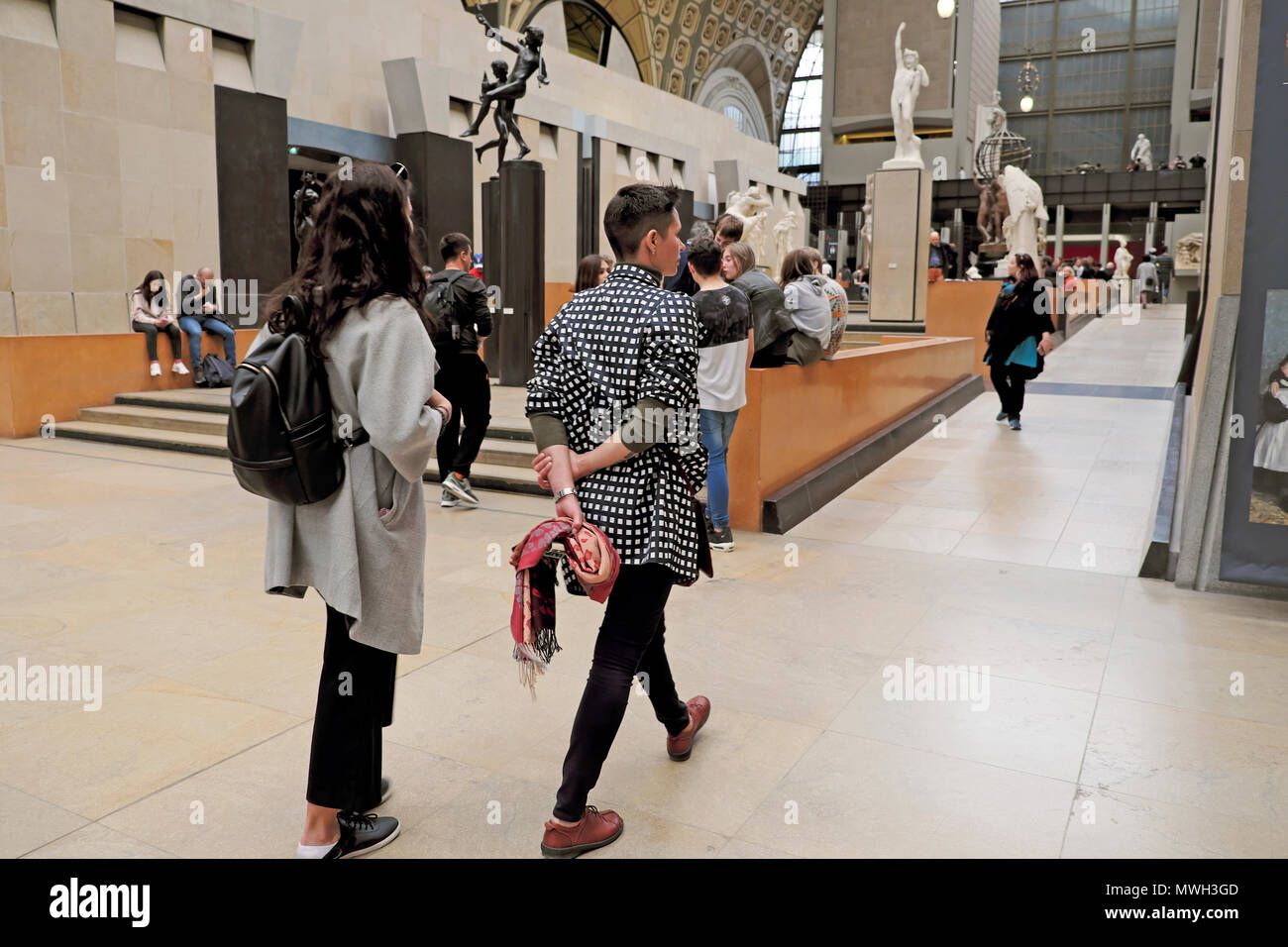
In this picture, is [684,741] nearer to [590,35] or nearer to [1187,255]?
[590,35]

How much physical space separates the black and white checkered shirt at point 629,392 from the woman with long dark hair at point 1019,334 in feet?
27.7

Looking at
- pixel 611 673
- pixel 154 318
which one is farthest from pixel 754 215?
pixel 611 673

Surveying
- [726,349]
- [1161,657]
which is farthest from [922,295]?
[1161,657]

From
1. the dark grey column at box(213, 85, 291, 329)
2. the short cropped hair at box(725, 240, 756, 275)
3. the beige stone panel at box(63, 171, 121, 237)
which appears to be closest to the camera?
the short cropped hair at box(725, 240, 756, 275)

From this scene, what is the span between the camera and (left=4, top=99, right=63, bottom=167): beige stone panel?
36.0ft

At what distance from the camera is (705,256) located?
18.1ft

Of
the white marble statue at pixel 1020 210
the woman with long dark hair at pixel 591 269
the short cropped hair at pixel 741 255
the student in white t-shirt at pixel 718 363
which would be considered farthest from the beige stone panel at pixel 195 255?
the white marble statue at pixel 1020 210

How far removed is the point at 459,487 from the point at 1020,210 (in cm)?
1785

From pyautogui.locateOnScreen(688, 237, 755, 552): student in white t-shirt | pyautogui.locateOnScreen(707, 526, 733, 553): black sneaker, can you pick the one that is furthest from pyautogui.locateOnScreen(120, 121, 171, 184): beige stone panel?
pyautogui.locateOnScreen(707, 526, 733, 553): black sneaker

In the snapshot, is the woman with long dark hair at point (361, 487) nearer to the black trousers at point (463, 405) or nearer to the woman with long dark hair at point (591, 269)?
the black trousers at point (463, 405)

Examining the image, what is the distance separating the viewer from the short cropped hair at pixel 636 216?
260 cm

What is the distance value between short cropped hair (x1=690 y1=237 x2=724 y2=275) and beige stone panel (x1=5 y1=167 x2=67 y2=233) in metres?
9.40

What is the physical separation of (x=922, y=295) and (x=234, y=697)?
1628cm

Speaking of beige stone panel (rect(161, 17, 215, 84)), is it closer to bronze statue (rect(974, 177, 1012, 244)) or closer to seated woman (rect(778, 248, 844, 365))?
seated woman (rect(778, 248, 844, 365))
